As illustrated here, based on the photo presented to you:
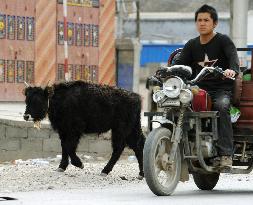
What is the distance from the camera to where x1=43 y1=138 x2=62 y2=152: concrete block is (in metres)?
19.2

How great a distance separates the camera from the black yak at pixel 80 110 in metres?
14.0

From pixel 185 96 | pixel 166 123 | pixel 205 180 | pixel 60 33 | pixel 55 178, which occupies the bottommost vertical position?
pixel 55 178

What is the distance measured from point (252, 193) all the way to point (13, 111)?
459 inches

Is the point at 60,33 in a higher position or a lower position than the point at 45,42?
higher

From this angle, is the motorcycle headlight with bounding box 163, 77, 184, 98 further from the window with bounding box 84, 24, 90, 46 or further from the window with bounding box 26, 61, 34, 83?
the window with bounding box 84, 24, 90, 46

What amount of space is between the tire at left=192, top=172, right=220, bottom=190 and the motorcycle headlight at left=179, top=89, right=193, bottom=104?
4.46ft

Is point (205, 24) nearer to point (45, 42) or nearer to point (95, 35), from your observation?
point (45, 42)

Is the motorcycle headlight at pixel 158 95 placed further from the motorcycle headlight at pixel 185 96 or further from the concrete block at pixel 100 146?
the concrete block at pixel 100 146

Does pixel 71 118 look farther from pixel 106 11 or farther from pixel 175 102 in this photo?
pixel 106 11

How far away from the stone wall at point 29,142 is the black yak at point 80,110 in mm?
4717

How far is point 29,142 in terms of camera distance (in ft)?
62.8

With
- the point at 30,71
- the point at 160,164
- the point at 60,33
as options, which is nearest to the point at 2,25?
the point at 30,71

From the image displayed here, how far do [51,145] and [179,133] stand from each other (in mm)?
9603

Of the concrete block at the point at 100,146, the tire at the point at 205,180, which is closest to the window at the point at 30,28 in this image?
the concrete block at the point at 100,146
